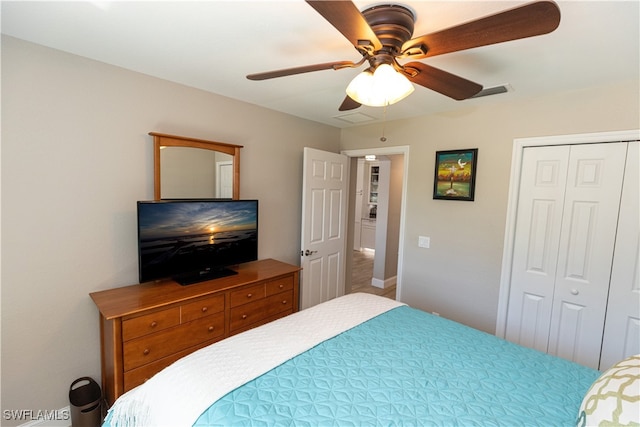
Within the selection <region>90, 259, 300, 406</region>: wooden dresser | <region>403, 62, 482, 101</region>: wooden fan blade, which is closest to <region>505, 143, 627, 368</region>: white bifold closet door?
<region>403, 62, 482, 101</region>: wooden fan blade

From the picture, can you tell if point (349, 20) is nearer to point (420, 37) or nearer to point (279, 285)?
point (420, 37)

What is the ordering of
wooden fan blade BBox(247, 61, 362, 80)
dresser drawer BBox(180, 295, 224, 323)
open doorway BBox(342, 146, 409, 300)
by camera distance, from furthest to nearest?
1. open doorway BBox(342, 146, 409, 300)
2. dresser drawer BBox(180, 295, 224, 323)
3. wooden fan blade BBox(247, 61, 362, 80)

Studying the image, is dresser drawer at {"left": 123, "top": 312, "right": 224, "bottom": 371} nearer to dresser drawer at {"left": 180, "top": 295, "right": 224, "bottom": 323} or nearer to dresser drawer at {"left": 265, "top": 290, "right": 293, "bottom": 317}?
dresser drawer at {"left": 180, "top": 295, "right": 224, "bottom": 323}

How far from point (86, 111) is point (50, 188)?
20.9 inches

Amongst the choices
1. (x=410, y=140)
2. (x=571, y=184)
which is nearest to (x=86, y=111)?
(x=410, y=140)

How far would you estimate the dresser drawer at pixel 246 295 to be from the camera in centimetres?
221

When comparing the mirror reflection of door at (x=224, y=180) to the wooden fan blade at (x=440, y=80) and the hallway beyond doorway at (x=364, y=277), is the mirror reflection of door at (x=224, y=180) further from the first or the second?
the hallway beyond doorway at (x=364, y=277)

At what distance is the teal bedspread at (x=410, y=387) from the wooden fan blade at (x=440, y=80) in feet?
4.37

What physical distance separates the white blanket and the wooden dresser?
1.64ft

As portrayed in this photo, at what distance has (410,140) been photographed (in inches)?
120

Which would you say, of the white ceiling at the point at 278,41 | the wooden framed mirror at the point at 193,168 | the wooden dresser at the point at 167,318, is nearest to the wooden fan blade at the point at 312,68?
the white ceiling at the point at 278,41

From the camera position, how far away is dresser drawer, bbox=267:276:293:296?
96.6 inches

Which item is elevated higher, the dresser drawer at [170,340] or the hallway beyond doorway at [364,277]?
the dresser drawer at [170,340]

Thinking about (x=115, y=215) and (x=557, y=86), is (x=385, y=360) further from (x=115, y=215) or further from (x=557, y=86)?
(x=557, y=86)
